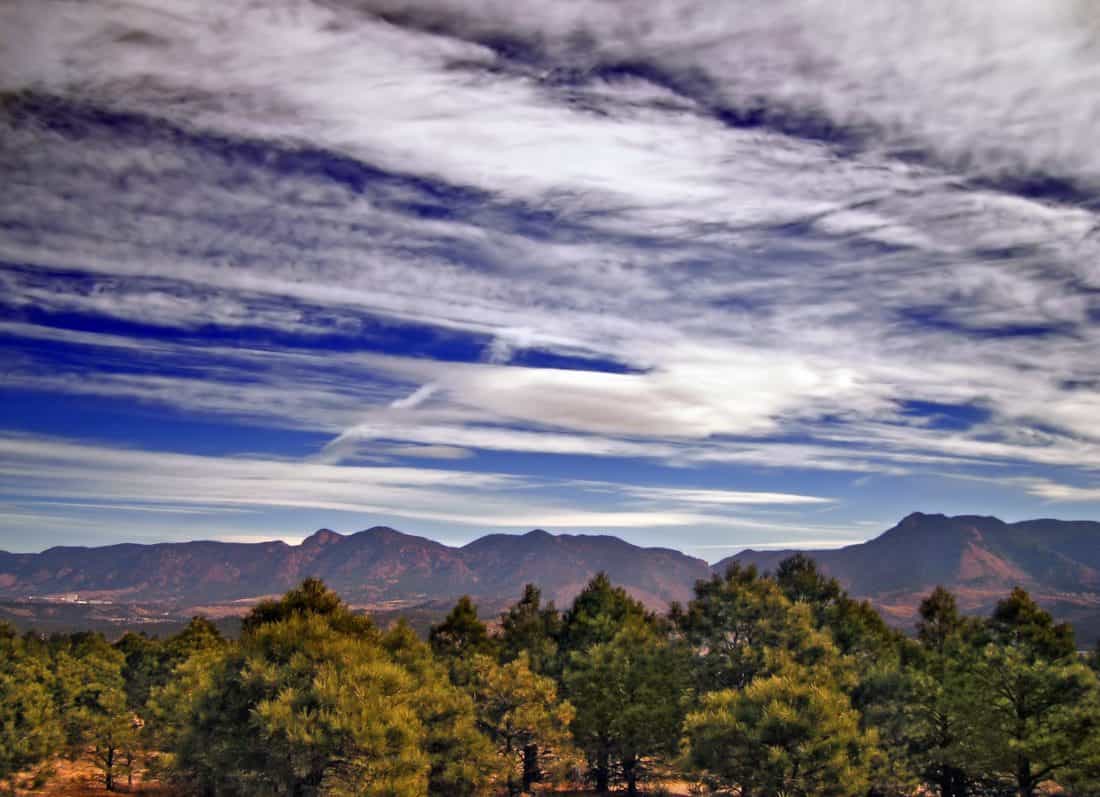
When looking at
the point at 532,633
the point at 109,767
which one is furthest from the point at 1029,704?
the point at 109,767

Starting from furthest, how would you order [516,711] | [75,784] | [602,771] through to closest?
[75,784], [602,771], [516,711]

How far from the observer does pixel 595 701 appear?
4938 cm

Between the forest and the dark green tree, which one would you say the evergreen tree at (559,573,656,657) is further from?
the dark green tree

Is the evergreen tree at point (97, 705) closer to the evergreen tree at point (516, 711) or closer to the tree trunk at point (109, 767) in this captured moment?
the tree trunk at point (109, 767)

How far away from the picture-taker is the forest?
87.5 feet

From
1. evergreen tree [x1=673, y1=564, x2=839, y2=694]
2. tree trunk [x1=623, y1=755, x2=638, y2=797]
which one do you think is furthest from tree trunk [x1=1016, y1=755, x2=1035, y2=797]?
tree trunk [x1=623, y1=755, x2=638, y2=797]

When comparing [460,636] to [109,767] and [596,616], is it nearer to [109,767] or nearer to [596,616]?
[596,616]

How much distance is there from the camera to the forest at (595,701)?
87.5 ft

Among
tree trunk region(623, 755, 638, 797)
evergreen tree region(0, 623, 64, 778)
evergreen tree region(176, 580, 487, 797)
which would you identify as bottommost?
tree trunk region(623, 755, 638, 797)

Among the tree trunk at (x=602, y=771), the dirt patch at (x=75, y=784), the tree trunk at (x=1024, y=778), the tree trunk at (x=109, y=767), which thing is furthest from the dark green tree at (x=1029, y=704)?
the tree trunk at (x=109, y=767)

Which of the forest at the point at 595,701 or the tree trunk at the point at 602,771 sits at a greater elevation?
the forest at the point at 595,701

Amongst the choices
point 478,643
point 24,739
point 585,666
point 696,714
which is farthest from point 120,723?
point 696,714

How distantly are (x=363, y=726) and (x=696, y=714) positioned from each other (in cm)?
1515

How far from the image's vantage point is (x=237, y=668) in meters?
28.2
